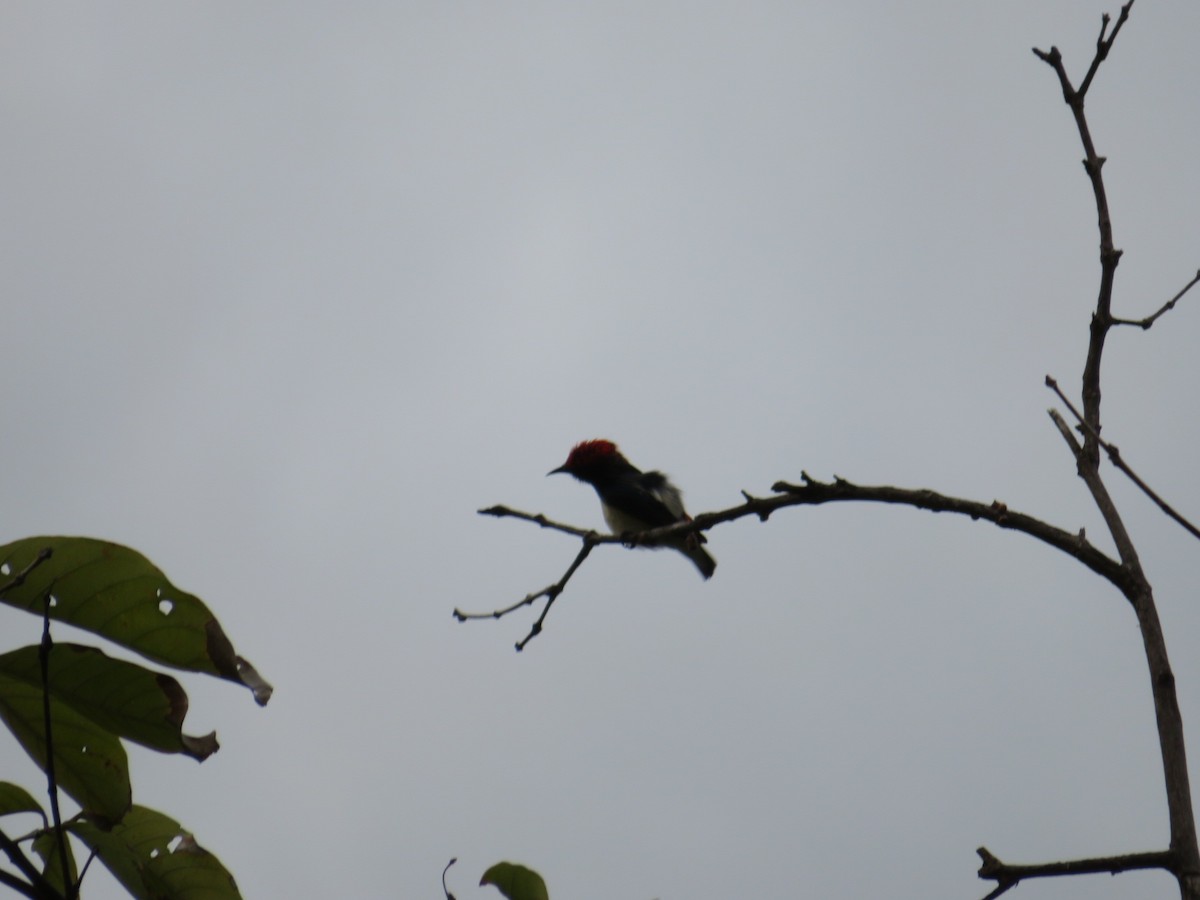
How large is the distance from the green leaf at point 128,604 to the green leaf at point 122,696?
72 mm

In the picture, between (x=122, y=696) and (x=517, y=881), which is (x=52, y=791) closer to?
(x=122, y=696)

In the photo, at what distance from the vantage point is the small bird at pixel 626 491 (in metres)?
9.40

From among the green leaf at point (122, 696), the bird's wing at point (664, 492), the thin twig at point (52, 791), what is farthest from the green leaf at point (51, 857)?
the bird's wing at point (664, 492)

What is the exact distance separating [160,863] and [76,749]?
299 millimetres

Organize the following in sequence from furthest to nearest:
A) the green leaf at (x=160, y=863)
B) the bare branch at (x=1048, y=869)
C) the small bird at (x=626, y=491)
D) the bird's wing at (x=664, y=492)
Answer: the bird's wing at (x=664, y=492) → the small bird at (x=626, y=491) → the green leaf at (x=160, y=863) → the bare branch at (x=1048, y=869)

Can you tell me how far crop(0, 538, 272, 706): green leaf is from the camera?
2070 millimetres

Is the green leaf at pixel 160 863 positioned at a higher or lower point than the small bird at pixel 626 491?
lower

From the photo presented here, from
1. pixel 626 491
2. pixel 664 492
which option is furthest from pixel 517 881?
pixel 664 492

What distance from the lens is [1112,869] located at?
6.05ft

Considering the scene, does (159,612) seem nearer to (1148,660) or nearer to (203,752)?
(203,752)

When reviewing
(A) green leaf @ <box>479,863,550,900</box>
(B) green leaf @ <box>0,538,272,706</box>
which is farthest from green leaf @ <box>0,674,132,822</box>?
(A) green leaf @ <box>479,863,550,900</box>

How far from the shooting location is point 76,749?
2164mm

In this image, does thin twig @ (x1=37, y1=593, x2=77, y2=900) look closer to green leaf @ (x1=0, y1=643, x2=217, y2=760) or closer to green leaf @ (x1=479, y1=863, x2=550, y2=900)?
green leaf @ (x1=0, y1=643, x2=217, y2=760)

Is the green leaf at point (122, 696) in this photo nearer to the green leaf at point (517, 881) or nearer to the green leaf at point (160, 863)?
the green leaf at point (160, 863)
